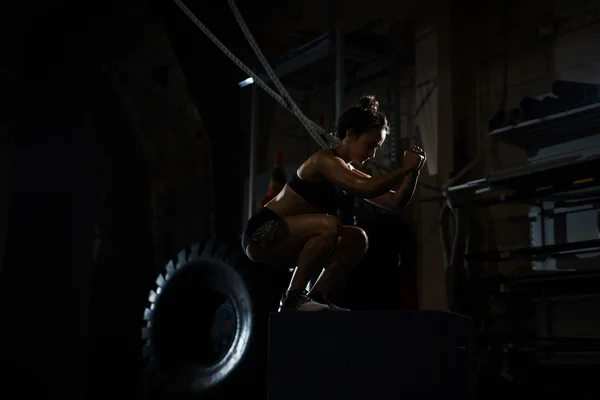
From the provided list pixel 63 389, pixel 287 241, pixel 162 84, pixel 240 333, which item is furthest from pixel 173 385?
pixel 162 84

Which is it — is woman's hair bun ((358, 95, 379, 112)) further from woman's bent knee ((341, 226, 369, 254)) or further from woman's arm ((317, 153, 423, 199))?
woman's bent knee ((341, 226, 369, 254))

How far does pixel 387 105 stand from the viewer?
10.2 feet

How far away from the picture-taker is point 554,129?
2371mm

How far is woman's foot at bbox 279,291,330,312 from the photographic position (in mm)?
1550

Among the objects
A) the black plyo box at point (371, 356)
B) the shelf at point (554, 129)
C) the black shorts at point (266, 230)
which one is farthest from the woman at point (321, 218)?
the shelf at point (554, 129)

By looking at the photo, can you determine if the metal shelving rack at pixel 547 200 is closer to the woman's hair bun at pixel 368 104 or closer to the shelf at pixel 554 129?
the shelf at pixel 554 129

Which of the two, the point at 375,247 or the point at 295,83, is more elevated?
the point at 295,83

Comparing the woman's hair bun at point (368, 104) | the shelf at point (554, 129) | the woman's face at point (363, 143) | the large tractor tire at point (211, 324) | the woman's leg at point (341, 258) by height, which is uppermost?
the shelf at point (554, 129)

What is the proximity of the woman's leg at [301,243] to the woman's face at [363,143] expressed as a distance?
19cm

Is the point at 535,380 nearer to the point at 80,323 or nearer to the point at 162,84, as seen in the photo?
the point at 80,323

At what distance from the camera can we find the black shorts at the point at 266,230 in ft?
5.30

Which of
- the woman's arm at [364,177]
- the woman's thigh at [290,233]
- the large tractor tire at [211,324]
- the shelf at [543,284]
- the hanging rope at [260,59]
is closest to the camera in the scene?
the woman's arm at [364,177]

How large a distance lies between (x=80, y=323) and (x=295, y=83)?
77.9 inches

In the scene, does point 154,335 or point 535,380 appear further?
point 154,335
